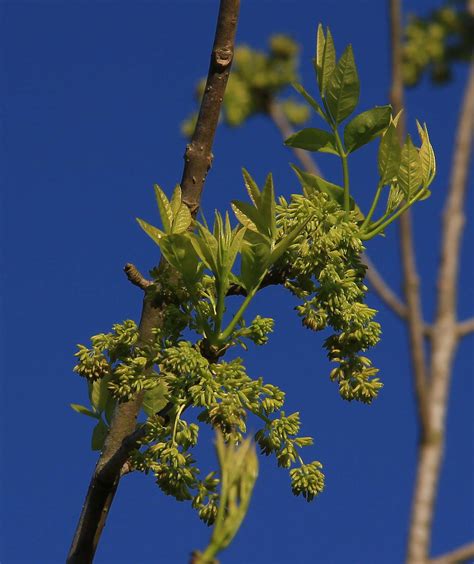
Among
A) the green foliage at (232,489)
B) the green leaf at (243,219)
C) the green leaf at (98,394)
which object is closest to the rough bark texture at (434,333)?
the green foliage at (232,489)

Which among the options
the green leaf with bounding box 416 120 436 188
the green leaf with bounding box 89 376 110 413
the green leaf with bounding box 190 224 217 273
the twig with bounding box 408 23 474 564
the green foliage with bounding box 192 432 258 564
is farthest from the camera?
the green leaf with bounding box 89 376 110 413

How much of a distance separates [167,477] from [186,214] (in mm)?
516

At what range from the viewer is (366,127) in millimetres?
1977

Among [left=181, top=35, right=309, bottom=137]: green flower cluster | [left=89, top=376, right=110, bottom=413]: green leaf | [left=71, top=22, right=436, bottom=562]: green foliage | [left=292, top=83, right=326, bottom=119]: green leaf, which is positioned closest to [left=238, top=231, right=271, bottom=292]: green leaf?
[left=71, top=22, right=436, bottom=562]: green foliage

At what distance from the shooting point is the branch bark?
1.80 meters

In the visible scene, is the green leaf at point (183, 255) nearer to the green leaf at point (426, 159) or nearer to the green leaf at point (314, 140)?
the green leaf at point (314, 140)

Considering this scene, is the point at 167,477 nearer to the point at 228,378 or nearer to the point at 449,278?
the point at 228,378

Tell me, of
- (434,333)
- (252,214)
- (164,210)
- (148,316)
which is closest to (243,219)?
(252,214)

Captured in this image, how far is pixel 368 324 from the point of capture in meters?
1.91

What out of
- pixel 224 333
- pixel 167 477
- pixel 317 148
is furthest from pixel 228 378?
pixel 317 148

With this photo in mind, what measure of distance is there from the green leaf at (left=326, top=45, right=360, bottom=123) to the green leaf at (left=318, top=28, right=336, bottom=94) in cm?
1

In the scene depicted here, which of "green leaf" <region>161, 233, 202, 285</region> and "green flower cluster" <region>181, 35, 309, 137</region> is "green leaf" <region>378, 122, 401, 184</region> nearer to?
"green leaf" <region>161, 233, 202, 285</region>

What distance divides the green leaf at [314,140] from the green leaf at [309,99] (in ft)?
0.13

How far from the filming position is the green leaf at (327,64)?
1.93 m
